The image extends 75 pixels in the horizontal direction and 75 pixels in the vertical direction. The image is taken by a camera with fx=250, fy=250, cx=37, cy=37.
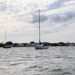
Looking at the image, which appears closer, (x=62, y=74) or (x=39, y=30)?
(x=62, y=74)

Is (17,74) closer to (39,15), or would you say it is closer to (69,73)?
(69,73)

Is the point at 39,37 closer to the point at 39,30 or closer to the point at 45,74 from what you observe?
the point at 39,30

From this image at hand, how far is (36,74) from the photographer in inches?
990

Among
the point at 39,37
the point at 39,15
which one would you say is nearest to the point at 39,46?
the point at 39,37

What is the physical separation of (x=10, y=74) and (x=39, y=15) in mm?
76249

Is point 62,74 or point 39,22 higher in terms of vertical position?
point 39,22

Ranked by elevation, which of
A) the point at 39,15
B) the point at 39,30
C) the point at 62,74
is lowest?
the point at 62,74

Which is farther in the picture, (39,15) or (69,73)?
(39,15)

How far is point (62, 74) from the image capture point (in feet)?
83.4

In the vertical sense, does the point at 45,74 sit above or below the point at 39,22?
below

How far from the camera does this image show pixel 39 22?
98562mm

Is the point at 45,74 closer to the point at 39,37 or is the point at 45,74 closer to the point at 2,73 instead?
the point at 2,73

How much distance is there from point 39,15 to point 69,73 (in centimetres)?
7535

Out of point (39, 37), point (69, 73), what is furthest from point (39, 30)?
point (69, 73)
